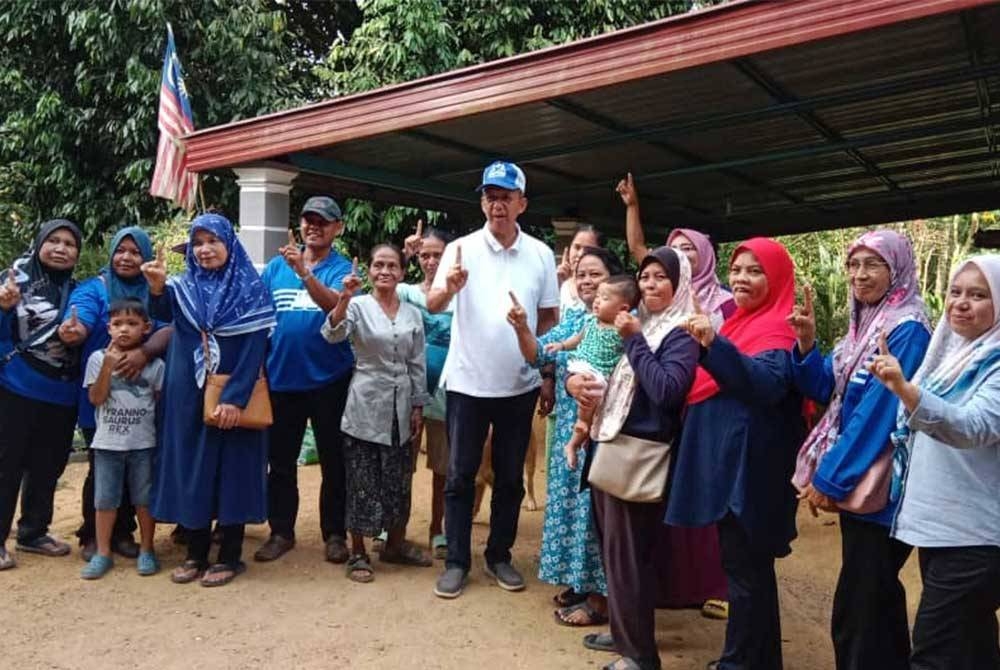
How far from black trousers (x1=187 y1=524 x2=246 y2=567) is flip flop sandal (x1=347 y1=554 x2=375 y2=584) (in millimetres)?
600

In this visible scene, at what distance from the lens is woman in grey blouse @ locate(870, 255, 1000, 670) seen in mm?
2393

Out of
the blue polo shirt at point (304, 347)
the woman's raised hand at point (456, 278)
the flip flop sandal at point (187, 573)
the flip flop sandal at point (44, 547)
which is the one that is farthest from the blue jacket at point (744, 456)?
the flip flop sandal at point (44, 547)

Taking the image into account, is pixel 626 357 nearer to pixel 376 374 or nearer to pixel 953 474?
pixel 953 474

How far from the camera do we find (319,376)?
4.60 m

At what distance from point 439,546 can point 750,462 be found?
7.97 ft

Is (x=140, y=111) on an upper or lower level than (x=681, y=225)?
upper

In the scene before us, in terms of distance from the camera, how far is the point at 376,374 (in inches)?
175

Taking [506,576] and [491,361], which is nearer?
[491,361]

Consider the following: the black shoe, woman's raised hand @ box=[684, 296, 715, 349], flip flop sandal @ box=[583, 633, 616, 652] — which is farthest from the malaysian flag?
woman's raised hand @ box=[684, 296, 715, 349]

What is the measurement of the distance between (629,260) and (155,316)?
7.68m

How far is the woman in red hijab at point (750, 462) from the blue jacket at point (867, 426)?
0.23 meters

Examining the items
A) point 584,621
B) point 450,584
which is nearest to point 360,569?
point 450,584

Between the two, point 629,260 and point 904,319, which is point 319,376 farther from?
point 629,260

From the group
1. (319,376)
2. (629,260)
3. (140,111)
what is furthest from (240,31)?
(319,376)
